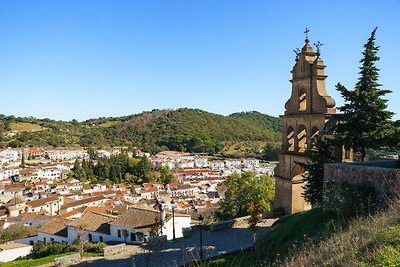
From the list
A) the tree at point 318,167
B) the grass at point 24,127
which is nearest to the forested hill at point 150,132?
the grass at point 24,127

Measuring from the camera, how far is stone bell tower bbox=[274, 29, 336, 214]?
611 inches

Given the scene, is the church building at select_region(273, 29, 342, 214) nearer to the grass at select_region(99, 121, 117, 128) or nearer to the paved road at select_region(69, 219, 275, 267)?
the paved road at select_region(69, 219, 275, 267)

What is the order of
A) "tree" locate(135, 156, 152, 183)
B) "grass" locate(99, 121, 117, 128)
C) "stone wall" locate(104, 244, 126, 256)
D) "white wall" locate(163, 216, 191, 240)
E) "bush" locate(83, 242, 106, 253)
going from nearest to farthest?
1. "stone wall" locate(104, 244, 126, 256)
2. "bush" locate(83, 242, 106, 253)
3. "white wall" locate(163, 216, 191, 240)
4. "tree" locate(135, 156, 152, 183)
5. "grass" locate(99, 121, 117, 128)

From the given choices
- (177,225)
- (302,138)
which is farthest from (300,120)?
(177,225)

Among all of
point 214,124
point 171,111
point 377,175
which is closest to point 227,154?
point 214,124

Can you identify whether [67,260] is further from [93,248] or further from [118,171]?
[118,171]

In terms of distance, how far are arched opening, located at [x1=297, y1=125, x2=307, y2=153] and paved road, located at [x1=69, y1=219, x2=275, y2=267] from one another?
384 centimetres

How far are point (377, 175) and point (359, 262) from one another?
15.8ft

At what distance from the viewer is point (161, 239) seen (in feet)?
51.6

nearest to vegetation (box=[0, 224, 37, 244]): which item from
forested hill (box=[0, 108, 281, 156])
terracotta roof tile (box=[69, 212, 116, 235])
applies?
terracotta roof tile (box=[69, 212, 116, 235])

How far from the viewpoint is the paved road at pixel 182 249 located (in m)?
13.1

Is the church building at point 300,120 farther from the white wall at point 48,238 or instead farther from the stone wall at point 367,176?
the white wall at point 48,238

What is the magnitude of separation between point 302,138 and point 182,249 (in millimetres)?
7582

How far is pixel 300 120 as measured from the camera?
16.5m
